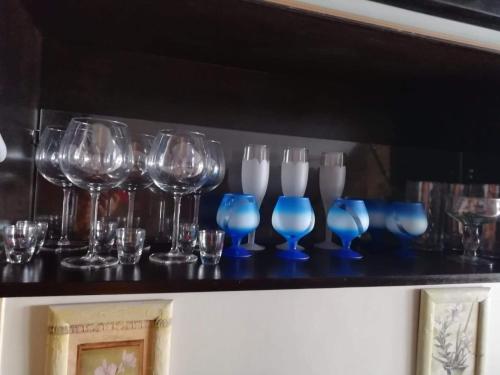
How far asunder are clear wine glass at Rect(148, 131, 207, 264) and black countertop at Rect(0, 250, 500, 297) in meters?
0.04

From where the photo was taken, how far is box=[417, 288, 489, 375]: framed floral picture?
614 mm

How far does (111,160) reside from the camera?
1.95ft

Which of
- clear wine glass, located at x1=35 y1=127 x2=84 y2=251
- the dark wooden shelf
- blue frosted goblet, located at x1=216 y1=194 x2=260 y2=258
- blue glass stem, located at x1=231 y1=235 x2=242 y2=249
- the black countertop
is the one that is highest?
the dark wooden shelf

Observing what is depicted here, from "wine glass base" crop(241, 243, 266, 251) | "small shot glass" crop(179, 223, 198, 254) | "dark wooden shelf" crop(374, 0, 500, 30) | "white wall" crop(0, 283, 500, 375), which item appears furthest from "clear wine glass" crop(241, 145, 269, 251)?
"dark wooden shelf" crop(374, 0, 500, 30)

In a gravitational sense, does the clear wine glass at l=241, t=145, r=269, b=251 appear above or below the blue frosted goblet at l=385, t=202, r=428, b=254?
above

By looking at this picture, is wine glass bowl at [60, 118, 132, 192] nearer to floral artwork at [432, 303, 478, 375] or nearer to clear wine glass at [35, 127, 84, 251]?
clear wine glass at [35, 127, 84, 251]

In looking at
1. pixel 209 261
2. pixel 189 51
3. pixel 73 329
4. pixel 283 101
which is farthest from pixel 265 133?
pixel 73 329

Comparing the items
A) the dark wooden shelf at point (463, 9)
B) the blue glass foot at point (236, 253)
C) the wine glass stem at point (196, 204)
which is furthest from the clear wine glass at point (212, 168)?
the dark wooden shelf at point (463, 9)

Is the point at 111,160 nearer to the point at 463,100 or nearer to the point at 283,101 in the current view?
the point at 283,101

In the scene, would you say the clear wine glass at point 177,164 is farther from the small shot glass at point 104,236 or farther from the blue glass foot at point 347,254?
the blue glass foot at point 347,254

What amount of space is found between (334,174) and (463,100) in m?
0.34

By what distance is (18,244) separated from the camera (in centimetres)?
56

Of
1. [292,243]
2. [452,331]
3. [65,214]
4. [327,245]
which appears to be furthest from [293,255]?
[65,214]

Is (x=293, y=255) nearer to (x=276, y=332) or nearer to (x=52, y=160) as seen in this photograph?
(x=276, y=332)
